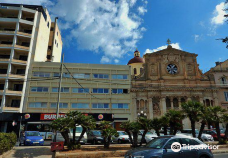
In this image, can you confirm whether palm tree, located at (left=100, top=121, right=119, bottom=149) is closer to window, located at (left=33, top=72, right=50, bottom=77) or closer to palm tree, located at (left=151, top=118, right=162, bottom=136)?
palm tree, located at (left=151, top=118, right=162, bottom=136)

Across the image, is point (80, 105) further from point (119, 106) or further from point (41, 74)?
point (41, 74)

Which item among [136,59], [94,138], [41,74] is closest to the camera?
[94,138]

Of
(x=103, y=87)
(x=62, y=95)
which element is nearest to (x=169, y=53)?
(x=103, y=87)

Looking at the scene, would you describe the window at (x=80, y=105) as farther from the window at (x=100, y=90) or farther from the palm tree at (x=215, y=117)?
the palm tree at (x=215, y=117)

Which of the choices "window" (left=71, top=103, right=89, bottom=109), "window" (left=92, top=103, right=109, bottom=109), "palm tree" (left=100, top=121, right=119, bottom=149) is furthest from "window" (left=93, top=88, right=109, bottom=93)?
"palm tree" (left=100, top=121, right=119, bottom=149)

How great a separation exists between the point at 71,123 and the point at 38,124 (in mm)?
17022

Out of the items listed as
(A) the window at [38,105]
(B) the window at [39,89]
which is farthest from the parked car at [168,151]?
(B) the window at [39,89]

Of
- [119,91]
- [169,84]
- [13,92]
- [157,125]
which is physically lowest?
[157,125]

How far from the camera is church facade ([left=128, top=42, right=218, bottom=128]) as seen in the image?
111 feet

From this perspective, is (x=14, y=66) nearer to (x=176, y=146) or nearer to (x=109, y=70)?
(x=109, y=70)

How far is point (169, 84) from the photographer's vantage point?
114 ft

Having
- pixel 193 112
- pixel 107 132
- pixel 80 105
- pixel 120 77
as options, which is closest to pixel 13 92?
pixel 80 105

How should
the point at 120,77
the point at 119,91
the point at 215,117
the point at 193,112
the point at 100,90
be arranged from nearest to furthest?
the point at 193,112 < the point at 215,117 < the point at 100,90 < the point at 119,91 < the point at 120,77

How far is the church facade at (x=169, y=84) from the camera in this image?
111 feet
